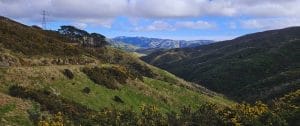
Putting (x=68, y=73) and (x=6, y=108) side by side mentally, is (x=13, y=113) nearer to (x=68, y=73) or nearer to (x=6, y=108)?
(x=6, y=108)

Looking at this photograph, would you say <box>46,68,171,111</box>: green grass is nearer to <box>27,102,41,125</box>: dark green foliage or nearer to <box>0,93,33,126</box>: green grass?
<box>27,102,41,125</box>: dark green foliage

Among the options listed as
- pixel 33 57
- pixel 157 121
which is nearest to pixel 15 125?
pixel 157 121

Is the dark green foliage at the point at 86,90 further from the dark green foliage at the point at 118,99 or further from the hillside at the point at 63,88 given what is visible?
the dark green foliage at the point at 118,99

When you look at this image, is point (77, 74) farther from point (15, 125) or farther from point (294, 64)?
point (294, 64)

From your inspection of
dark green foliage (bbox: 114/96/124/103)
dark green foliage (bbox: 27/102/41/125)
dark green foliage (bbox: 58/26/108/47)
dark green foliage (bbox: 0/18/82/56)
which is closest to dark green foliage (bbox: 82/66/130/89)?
dark green foliage (bbox: 114/96/124/103)

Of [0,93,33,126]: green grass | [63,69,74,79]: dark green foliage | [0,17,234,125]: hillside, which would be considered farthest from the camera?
[63,69,74,79]: dark green foliage

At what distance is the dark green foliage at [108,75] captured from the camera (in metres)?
70.3

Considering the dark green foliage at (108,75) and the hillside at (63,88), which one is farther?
the dark green foliage at (108,75)

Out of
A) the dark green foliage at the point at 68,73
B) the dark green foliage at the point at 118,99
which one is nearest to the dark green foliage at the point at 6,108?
the dark green foliage at the point at 68,73

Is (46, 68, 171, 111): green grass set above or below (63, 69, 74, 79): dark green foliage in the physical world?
below

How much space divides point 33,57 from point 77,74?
8.17 metres

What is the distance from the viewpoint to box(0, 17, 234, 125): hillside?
152ft

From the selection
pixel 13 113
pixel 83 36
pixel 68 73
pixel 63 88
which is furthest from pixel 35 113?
pixel 83 36

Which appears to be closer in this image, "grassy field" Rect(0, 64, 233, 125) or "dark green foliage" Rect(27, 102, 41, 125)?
"dark green foliage" Rect(27, 102, 41, 125)
